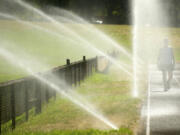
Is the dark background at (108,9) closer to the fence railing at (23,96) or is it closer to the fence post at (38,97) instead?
the fence railing at (23,96)

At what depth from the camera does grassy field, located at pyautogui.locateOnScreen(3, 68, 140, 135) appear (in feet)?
28.8

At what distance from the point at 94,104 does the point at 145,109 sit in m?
1.82

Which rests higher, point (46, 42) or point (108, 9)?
point (108, 9)

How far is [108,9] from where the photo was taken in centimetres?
10962

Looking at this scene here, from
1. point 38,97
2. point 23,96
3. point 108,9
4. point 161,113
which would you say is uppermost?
point 108,9

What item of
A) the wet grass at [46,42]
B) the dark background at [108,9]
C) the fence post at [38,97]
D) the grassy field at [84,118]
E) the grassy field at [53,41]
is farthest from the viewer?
the dark background at [108,9]

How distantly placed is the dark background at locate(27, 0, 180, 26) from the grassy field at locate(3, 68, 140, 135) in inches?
3521

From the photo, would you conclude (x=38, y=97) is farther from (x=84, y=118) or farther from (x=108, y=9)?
(x=108, y=9)

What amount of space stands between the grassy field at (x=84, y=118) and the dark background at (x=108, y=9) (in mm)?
89437

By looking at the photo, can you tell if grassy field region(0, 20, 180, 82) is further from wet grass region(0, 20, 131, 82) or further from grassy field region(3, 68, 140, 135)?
grassy field region(3, 68, 140, 135)

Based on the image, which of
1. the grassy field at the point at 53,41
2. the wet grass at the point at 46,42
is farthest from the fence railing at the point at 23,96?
the grassy field at the point at 53,41

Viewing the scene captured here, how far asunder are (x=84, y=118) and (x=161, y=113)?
2304mm

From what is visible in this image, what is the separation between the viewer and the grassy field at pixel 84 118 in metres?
8.77

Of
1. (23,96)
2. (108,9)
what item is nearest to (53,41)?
(108,9)
